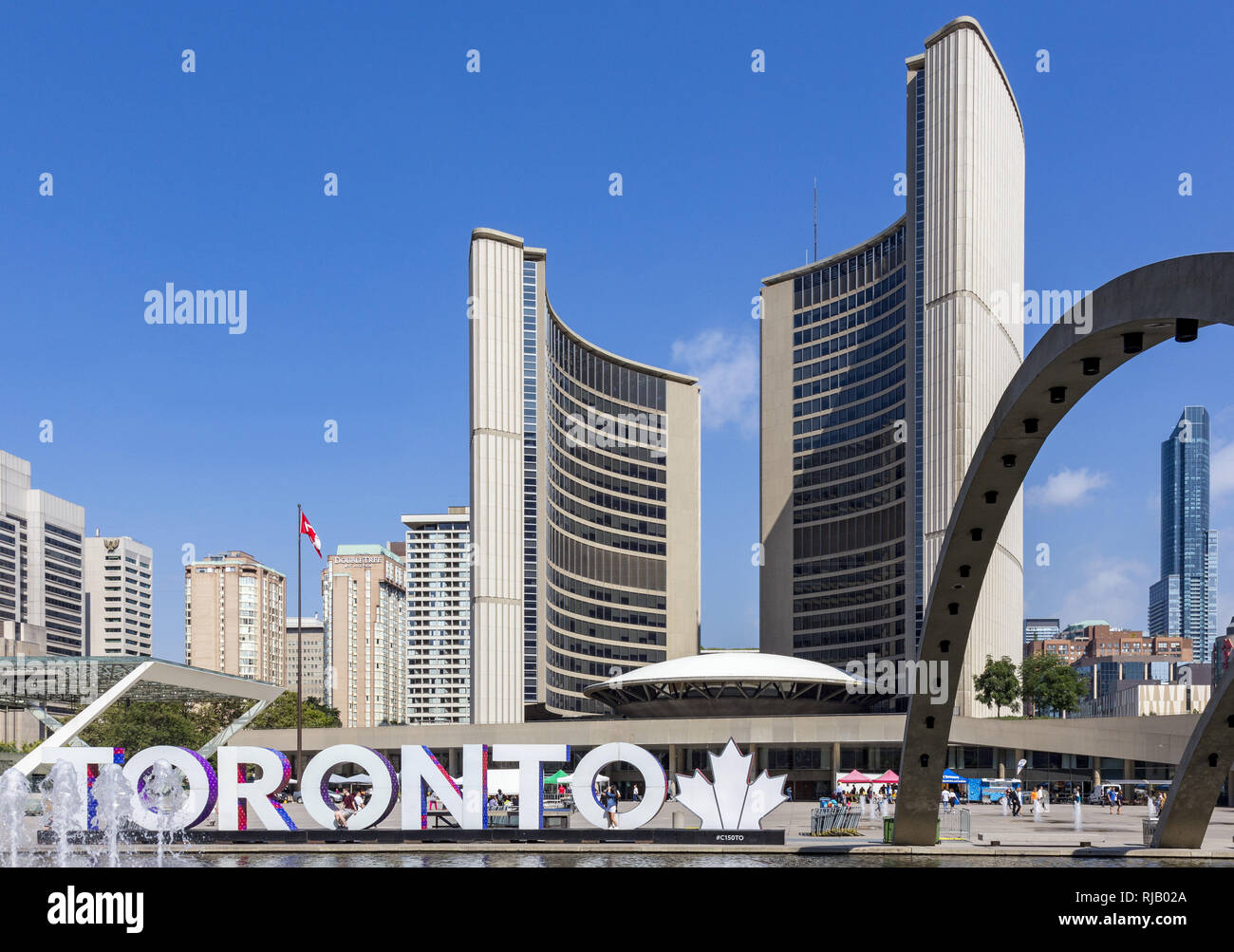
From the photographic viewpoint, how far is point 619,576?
159 metres

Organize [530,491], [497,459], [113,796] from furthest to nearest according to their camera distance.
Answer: [530,491], [497,459], [113,796]

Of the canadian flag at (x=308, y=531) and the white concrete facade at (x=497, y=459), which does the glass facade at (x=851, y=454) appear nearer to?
the white concrete facade at (x=497, y=459)

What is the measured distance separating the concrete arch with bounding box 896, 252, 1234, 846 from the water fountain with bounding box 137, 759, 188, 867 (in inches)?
819

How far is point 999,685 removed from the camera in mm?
105312

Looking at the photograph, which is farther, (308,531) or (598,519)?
(598,519)

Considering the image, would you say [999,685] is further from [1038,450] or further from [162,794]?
[1038,450]

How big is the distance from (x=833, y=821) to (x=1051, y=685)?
67729 mm

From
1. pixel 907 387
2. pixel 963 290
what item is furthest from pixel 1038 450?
pixel 907 387

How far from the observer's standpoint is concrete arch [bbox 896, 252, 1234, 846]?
16609 mm

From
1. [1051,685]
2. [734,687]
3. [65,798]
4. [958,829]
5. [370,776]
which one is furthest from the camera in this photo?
[1051,685]

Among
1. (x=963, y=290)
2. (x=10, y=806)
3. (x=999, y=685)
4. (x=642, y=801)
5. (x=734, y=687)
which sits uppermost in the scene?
(x=963, y=290)

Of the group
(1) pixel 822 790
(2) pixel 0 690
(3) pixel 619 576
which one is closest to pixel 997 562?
(1) pixel 822 790

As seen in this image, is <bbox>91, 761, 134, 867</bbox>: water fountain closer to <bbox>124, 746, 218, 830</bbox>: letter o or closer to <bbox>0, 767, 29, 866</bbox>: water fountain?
<bbox>124, 746, 218, 830</bbox>: letter o

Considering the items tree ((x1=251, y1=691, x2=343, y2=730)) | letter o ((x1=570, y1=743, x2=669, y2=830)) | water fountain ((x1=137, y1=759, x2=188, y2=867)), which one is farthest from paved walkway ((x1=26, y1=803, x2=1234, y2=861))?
tree ((x1=251, y1=691, x2=343, y2=730))
